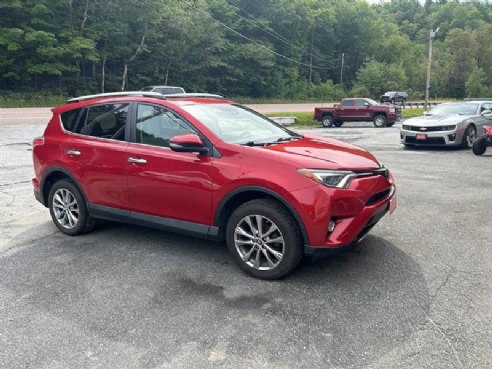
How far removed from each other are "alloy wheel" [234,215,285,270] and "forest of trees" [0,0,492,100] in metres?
38.1

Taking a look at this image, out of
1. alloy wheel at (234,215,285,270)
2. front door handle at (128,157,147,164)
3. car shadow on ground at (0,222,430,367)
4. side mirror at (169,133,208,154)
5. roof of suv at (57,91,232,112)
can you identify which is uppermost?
roof of suv at (57,91,232,112)

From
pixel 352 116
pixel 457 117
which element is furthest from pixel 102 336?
pixel 352 116

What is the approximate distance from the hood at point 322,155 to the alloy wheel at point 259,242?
623 mm

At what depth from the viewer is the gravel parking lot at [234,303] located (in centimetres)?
287

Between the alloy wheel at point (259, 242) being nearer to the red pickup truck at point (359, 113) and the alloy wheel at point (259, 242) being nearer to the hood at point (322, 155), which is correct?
the hood at point (322, 155)

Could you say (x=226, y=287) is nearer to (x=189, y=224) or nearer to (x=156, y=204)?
(x=189, y=224)

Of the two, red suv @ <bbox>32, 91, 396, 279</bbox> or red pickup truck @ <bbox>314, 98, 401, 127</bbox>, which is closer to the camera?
red suv @ <bbox>32, 91, 396, 279</bbox>

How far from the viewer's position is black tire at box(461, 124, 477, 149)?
43.6 ft

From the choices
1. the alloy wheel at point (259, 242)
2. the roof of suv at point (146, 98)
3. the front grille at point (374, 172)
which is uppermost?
the roof of suv at point (146, 98)

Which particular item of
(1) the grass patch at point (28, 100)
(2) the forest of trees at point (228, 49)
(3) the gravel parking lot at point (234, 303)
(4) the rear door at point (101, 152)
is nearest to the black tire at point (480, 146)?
(3) the gravel parking lot at point (234, 303)

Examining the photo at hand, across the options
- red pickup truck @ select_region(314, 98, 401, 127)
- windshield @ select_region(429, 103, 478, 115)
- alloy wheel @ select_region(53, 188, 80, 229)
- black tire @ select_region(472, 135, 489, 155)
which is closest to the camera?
alloy wheel @ select_region(53, 188, 80, 229)

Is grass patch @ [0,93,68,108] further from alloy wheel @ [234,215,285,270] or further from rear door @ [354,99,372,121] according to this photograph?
alloy wheel @ [234,215,285,270]

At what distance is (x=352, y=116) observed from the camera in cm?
2544

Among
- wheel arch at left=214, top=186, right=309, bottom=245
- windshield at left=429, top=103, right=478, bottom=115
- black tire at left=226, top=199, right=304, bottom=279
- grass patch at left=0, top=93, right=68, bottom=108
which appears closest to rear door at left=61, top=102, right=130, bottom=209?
wheel arch at left=214, top=186, right=309, bottom=245
